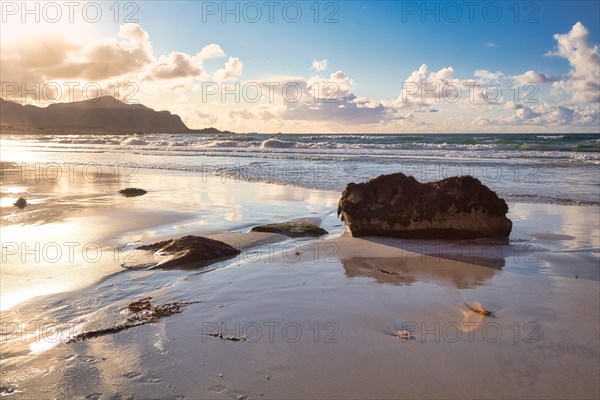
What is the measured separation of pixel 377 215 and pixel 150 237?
10.9 ft

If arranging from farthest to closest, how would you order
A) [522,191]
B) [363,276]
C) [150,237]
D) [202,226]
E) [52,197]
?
[522,191]
[52,197]
[202,226]
[150,237]
[363,276]

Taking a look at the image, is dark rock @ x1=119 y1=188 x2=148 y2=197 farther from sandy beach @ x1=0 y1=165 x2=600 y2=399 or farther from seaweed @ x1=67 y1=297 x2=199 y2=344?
seaweed @ x1=67 y1=297 x2=199 y2=344

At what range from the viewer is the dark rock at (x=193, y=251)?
5.21 meters

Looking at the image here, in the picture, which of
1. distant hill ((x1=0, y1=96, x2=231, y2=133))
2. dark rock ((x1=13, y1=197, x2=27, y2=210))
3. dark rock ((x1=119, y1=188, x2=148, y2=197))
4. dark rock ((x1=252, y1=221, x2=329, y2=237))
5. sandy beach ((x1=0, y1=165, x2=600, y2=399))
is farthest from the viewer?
distant hill ((x1=0, y1=96, x2=231, y2=133))

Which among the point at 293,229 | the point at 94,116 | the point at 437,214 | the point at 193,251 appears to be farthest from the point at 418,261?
the point at 94,116

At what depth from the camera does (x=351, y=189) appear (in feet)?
23.0

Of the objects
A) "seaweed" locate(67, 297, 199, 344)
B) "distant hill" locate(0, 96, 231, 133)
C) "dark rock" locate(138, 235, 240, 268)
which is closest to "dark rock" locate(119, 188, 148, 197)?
"dark rock" locate(138, 235, 240, 268)

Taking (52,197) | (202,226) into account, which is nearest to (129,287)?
(202,226)

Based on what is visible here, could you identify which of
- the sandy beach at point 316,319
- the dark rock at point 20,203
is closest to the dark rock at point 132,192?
the dark rock at point 20,203

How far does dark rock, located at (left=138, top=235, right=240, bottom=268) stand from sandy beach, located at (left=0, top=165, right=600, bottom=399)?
22 cm

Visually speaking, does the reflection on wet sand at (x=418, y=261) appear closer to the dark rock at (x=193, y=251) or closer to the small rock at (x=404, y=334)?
the small rock at (x=404, y=334)

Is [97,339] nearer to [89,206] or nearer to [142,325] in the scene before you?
[142,325]

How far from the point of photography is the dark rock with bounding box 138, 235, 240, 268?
205 inches

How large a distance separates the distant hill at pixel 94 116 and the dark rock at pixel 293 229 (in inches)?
5609
